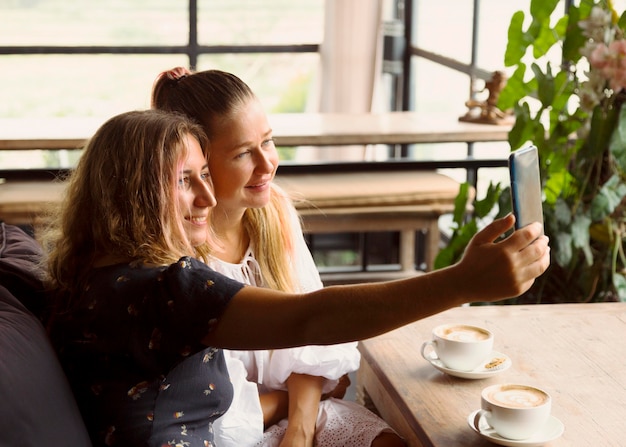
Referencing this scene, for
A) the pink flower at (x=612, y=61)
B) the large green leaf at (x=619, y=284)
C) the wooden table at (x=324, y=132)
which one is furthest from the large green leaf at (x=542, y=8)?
the wooden table at (x=324, y=132)

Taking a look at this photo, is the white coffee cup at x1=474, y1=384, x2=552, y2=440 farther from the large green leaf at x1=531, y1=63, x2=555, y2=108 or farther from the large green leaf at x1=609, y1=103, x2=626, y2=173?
the large green leaf at x1=531, y1=63, x2=555, y2=108

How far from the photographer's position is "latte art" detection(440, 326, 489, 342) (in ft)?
5.36

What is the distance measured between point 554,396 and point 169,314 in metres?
0.66

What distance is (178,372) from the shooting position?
4.61 ft

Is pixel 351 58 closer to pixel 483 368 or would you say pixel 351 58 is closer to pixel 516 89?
pixel 516 89

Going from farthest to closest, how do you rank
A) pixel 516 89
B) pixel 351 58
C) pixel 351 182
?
pixel 351 58 → pixel 351 182 → pixel 516 89

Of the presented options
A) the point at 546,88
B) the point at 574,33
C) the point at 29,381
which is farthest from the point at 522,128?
the point at 29,381

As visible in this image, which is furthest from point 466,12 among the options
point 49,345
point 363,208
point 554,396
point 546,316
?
point 49,345

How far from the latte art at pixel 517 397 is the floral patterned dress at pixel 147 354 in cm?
42

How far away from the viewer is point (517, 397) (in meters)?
1.40

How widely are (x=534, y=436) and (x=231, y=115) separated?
79 cm

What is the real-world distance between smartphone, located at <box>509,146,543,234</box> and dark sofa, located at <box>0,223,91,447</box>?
2.17 feet

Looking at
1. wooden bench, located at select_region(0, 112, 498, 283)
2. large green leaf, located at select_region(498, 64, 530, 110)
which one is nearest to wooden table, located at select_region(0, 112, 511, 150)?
wooden bench, located at select_region(0, 112, 498, 283)

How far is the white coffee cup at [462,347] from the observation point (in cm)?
158
